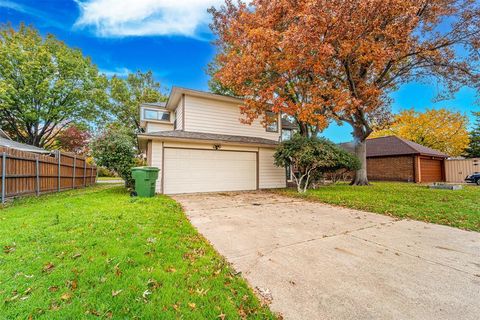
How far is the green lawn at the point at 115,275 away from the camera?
6.32 ft

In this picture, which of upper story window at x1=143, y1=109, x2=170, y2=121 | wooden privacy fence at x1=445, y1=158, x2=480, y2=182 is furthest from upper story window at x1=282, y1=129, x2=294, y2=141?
wooden privacy fence at x1=445, y1=158, x2=480, y2=182

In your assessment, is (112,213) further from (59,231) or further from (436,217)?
(436,217)

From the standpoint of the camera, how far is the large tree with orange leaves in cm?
843

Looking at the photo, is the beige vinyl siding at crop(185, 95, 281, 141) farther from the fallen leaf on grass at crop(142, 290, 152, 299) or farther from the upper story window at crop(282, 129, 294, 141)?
the fallen leaf on grass at crop(142, 290, 152, 299)

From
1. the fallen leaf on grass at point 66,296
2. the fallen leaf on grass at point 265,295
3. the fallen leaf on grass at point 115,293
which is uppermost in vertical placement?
the fallen leaf on grass at point 66,296

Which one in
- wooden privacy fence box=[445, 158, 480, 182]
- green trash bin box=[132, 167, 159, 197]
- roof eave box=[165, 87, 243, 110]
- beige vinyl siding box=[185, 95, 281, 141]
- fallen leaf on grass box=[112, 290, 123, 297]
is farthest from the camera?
wooden privacy fence box=[445, 158, 480, 182]

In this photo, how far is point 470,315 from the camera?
1.95 m

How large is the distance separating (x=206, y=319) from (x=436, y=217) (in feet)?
21.2

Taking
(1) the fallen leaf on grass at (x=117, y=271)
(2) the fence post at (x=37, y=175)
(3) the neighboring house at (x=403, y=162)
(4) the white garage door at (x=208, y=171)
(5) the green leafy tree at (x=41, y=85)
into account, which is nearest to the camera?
(1) the fallen leaf on grass at (x=117, y=271)

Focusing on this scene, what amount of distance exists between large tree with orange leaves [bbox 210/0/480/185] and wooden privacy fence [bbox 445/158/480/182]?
1075 centimetres

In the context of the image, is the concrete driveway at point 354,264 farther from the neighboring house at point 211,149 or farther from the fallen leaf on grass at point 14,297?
the neighboring house at point 211,149

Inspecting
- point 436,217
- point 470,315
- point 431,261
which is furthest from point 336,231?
point 436,217

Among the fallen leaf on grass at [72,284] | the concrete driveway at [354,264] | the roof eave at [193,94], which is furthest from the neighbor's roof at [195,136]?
the fallen leaf on grass at [72,284]

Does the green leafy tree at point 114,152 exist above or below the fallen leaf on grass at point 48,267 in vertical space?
above
